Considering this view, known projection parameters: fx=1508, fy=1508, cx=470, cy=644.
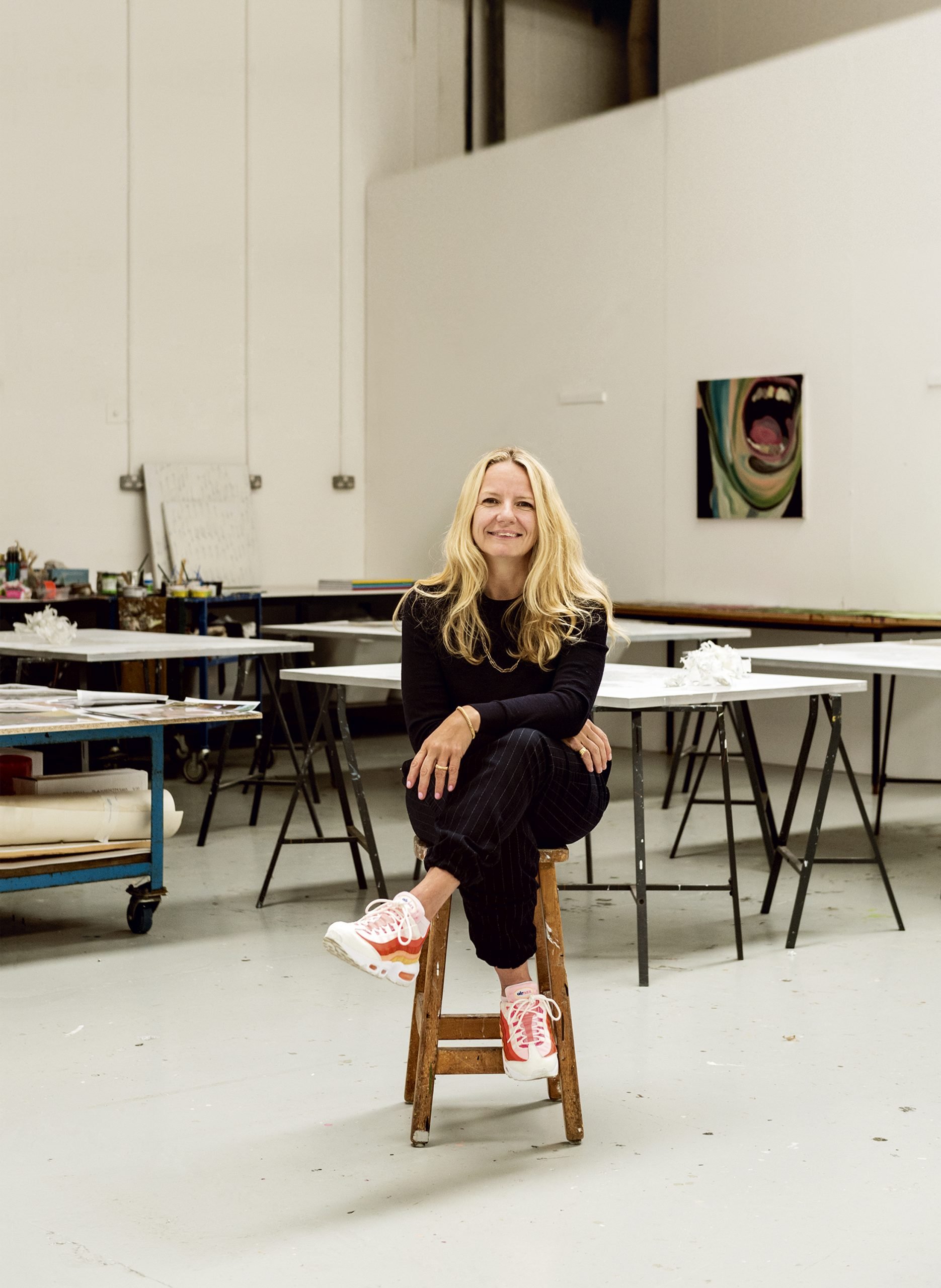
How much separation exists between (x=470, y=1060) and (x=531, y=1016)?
15 cm

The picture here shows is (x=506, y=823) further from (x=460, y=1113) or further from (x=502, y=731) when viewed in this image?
(x=460, y=1113)

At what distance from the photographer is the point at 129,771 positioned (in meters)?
4.41

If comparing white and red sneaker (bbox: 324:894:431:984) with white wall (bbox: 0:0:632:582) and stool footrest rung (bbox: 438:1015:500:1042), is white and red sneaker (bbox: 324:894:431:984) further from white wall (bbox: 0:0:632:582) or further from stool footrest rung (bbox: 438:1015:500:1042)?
white wall (bbox: 0:0:632:582)

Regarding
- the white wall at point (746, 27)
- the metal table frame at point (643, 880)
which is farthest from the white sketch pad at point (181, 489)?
the metal table frame at point (643, 880)

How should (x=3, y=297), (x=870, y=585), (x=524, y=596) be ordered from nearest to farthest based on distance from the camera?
(x=524, y=596), (x=870, y=585), (x=3, y=297)

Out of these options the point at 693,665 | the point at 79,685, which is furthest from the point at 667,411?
the point at 693,665

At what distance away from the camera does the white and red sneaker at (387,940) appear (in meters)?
2.52

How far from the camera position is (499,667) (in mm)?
2881

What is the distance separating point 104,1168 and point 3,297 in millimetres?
6692

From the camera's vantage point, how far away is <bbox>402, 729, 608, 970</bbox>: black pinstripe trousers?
103 inches

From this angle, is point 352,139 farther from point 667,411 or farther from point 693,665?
point 693,665

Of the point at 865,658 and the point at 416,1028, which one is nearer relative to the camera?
the point at 416,1028

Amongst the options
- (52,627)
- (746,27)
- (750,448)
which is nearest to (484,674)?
(52,627)

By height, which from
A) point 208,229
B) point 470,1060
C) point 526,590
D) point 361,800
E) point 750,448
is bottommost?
point 470,1060
